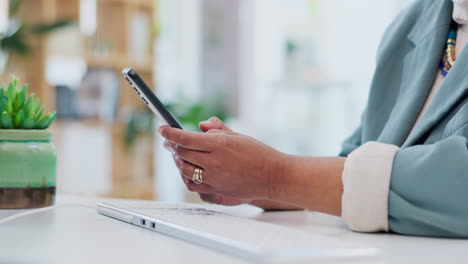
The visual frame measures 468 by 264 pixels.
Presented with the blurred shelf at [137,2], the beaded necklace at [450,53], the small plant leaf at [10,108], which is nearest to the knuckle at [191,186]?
the small plant leaf at [10,108]

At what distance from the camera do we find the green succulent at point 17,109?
1037 millimetres

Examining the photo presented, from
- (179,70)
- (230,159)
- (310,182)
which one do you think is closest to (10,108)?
(230,159)

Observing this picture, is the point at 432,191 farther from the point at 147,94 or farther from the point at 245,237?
the point at 147,94

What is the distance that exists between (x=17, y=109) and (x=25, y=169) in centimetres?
11

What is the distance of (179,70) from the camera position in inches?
200

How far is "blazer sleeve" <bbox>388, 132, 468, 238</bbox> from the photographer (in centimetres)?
76

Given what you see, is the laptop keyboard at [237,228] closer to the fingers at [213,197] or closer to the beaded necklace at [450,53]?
the fingers at [213,197]

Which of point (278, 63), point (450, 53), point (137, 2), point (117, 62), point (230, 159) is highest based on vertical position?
point (137, 2)

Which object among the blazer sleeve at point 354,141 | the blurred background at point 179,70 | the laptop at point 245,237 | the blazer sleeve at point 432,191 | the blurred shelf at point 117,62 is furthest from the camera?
the blurred shelf at point 117,62

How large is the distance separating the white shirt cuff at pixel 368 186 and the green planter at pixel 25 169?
56cm

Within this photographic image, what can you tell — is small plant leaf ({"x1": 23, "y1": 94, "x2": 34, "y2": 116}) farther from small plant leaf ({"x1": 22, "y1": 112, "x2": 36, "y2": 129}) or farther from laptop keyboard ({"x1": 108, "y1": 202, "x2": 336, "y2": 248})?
laptop keyboard ({"x1": 108, "y1": 202, "x2": 336, "y2": 248})

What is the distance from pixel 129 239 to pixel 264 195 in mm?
252

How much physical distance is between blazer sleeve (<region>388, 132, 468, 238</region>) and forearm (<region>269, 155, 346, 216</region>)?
0.08 metres

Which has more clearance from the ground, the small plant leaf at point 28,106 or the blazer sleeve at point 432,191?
the small plant leaf at point 28,106
